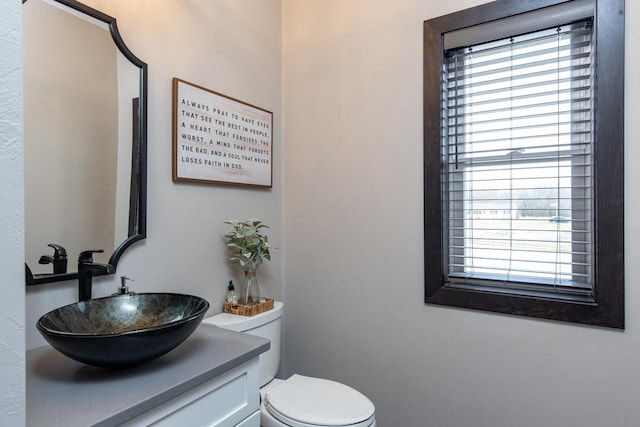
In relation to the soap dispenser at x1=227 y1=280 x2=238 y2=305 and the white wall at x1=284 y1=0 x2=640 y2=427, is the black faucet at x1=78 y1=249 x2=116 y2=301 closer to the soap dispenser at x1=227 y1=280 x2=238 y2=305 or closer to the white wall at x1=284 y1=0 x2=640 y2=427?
the soap dispenser at x1=227 y1=280 x2=238 y2=305

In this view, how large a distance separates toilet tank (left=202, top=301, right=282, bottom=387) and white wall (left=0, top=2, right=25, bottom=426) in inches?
35.7

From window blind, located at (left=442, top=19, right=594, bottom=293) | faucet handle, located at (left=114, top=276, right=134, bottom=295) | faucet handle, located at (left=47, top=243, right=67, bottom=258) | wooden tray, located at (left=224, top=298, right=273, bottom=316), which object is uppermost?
window blind, located at (left=442, top=19, right=594, bottom=293)

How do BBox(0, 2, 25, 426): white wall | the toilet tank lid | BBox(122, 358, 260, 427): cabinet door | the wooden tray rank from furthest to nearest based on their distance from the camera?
the wooden tray < the toilet tank lid < BBox(122, 358, 260, 427): cabinet door < BBox(0, 2, 25, 426): white wall

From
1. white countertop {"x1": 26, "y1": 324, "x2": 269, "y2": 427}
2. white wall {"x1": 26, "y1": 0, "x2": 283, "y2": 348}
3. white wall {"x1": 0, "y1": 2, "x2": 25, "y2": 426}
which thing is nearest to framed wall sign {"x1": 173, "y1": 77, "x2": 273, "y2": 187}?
white wall {"x1": 26, "y1": 0, "x2": 283, "y2": 348}

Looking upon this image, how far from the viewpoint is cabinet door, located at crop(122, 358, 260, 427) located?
0.89 m

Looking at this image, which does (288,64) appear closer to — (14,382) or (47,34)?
(47,34)

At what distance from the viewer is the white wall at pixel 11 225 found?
623 mm

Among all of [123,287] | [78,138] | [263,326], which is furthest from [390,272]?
[78,138]

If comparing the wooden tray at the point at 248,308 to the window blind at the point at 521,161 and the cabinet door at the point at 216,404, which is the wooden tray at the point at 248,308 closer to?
the cabinet door at the point at 216,404

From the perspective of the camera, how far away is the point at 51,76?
1.18 metres

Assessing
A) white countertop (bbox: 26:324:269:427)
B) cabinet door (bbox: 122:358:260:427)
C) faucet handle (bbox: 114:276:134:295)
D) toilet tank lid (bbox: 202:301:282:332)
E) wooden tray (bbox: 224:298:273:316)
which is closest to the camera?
white countertop (bbox: 26:324:269:427)

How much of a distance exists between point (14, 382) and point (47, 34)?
1057 mm

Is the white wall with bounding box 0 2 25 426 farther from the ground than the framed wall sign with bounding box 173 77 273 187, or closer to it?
closer to it

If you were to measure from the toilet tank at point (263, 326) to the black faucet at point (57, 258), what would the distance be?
586 millimetres
